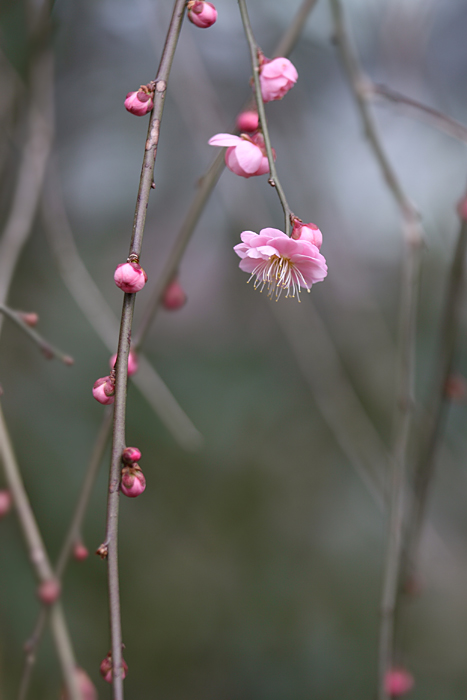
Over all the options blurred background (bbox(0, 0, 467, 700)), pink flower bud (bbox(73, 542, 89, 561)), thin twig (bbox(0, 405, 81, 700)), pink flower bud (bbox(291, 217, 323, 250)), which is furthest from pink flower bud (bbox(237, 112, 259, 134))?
blurred background (bbox(0, 0, 467, 700))

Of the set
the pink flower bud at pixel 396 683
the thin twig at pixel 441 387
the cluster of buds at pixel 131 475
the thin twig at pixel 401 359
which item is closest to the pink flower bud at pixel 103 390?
the cluster of buds at pixel 131 475

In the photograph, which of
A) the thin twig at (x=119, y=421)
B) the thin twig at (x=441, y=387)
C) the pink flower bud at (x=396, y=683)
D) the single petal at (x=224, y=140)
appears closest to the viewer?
the thin twig at (x=119, y=421)

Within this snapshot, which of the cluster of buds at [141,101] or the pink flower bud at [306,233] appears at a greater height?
the cluster of buds at [141,101]

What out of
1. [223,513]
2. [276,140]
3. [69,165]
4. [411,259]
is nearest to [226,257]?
[276,140]

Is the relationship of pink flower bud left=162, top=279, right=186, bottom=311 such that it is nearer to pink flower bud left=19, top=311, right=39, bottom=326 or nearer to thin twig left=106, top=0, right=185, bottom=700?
pink flower bud left=19, top=311, right=39, bottom=326

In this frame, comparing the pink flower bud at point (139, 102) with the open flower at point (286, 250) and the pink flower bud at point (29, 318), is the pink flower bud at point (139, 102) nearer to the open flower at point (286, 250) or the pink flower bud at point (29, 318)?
the open flower at point (286, 250)

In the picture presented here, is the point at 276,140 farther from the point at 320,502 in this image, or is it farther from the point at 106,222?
the point at 320,502

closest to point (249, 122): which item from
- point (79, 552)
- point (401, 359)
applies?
point (401, 359)

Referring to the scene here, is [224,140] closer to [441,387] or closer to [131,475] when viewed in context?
[131,475]
